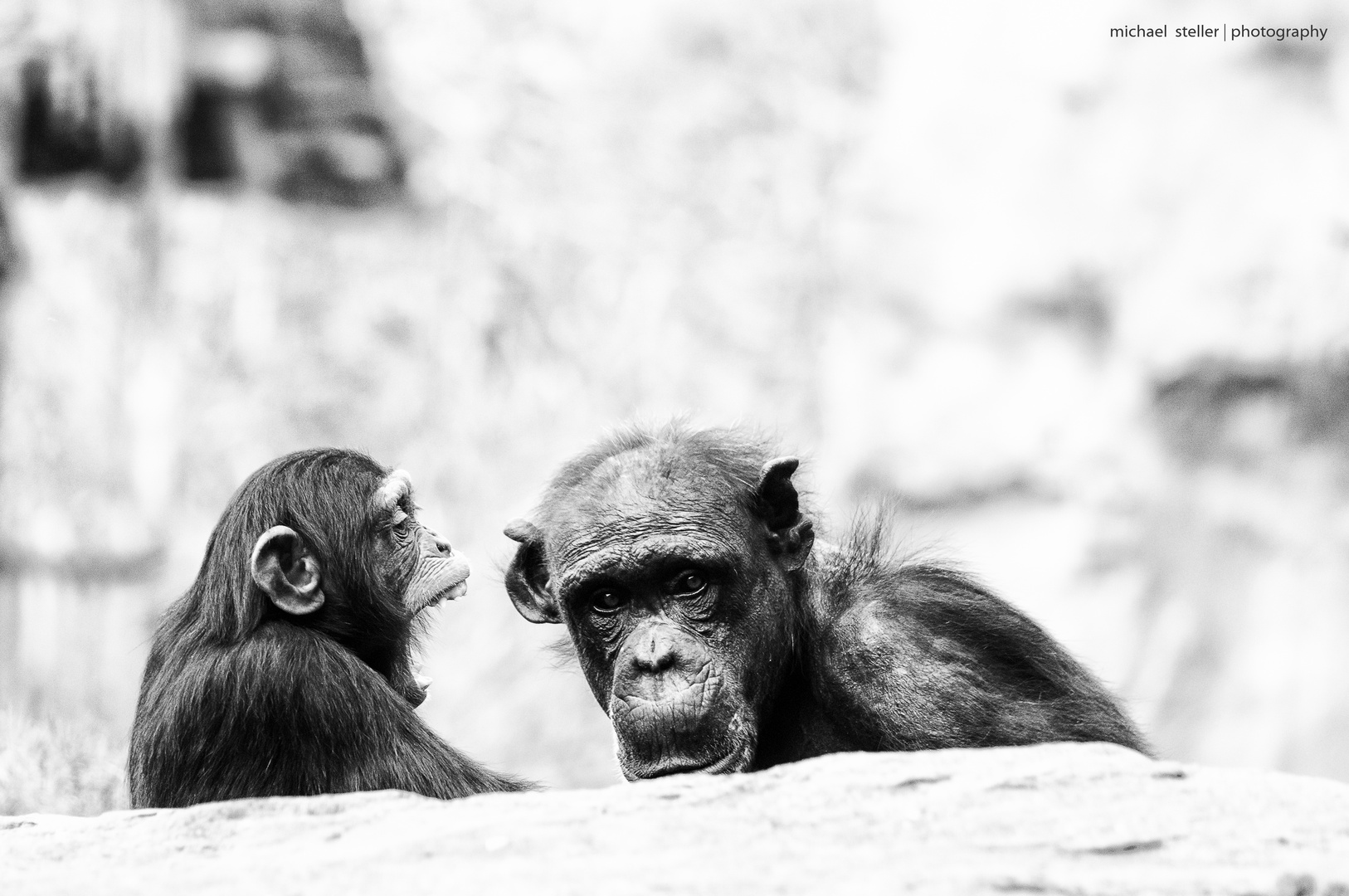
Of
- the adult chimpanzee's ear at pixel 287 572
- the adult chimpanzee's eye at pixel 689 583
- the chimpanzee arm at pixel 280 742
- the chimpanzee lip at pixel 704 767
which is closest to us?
the chimpanzee lip at pixel 704 767

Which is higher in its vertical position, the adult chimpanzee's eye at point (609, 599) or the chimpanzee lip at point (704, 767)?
the adult chimpanzee's eye at point (609, 599)

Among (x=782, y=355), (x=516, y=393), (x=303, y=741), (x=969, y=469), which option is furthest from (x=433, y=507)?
(x=303, y=741)

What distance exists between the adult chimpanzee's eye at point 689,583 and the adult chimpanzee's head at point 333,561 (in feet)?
3.58

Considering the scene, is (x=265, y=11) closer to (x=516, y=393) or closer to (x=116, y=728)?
(x=516, y=393)

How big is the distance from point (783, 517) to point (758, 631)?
0.47m

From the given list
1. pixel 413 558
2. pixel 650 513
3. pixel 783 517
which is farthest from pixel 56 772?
pixel 783 517

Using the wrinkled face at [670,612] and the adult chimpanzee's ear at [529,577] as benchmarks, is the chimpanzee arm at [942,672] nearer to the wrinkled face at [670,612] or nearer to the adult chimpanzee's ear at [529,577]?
the wrinkled face at [670,612]

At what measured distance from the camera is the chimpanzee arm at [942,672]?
5000mm

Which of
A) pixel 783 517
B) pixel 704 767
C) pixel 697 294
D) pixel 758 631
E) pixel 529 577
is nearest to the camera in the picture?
pixel 704 767

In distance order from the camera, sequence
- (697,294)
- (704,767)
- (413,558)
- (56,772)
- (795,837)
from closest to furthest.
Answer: (795,837), (704,767), (413,558), (56,772), (697,294)

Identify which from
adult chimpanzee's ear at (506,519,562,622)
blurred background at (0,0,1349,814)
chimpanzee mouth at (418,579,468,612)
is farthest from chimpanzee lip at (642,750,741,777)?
blurred background at (0,0,1349,814)

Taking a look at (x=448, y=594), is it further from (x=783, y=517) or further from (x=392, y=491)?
(x=783, y=517)

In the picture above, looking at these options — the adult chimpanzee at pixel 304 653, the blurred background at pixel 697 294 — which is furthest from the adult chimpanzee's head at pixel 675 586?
the blurred background at pixel 697 294

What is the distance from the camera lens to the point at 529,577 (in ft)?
19.5
